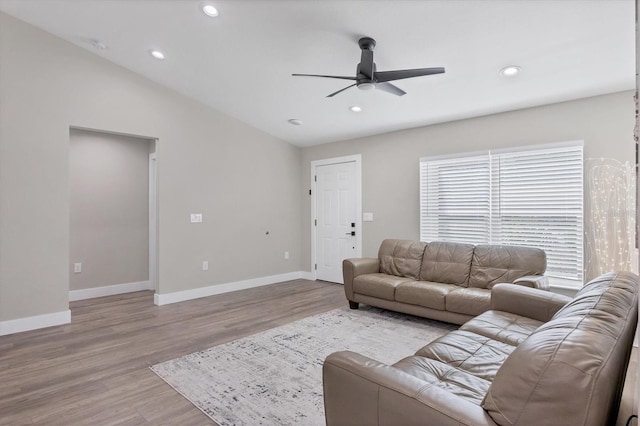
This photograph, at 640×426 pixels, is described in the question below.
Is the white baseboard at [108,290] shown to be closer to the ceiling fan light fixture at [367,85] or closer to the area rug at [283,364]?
the area rug at [283,364]

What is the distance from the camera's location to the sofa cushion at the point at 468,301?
3.30 meters

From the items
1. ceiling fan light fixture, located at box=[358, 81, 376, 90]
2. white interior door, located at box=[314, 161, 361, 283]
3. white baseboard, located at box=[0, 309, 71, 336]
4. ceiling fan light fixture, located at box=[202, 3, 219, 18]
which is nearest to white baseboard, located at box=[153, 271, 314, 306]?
white interior door, located at box=[314, 161, 361, 283]

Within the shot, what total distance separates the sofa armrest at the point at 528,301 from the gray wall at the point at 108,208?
17.3 feet

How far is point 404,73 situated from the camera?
2.77m

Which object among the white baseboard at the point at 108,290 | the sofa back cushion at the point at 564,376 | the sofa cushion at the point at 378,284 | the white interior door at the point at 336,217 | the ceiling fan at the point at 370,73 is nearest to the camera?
the sofa back cushion at the point at 564,376

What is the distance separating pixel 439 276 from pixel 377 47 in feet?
8.82

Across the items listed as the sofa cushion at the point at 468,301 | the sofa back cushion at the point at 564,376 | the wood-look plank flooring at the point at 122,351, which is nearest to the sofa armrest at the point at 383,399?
the sofa back cushion at the point at 564,376

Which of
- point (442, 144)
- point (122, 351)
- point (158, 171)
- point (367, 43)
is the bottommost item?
point (122, 351)

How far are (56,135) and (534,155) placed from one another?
5589 millimetres

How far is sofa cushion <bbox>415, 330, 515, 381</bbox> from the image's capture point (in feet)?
5.93

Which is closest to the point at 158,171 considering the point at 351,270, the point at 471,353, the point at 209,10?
the point at 209,10

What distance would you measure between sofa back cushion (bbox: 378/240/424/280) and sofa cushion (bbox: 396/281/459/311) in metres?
0.39

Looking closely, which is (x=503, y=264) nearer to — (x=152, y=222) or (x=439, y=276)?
(x=439, y=276)

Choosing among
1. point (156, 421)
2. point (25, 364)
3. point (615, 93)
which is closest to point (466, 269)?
point (615, 93)
